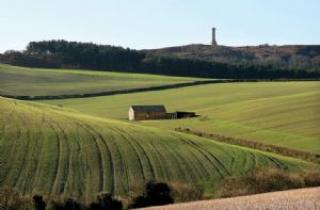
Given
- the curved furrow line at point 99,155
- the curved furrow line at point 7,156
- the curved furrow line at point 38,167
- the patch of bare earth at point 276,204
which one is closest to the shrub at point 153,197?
the curved furrow line at point 99,155

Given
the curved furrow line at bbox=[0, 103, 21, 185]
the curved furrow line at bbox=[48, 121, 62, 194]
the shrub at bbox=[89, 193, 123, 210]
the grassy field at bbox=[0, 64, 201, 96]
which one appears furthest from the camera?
the grassy field at bbox=[0, 64, 201, 96]

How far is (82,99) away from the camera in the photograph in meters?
117

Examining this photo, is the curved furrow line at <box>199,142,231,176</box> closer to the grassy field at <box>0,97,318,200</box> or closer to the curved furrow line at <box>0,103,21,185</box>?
the grassy field at <box>0,97,318,200</box>

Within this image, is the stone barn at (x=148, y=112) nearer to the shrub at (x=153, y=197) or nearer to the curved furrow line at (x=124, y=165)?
the curved furrow line at (x=124, y=165)

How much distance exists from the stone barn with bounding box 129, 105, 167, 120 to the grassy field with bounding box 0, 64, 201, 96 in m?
27.4

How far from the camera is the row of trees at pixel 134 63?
159m

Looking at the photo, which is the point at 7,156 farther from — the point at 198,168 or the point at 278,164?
the point at 278,164

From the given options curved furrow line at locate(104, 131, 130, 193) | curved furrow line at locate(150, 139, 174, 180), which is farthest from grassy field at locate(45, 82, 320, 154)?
curved furrow line at locate(104, 131, 130, 193)

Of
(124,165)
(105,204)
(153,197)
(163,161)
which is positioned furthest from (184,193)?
(163,161)

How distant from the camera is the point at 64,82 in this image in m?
141

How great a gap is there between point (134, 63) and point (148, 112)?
82189 mm

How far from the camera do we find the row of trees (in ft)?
521

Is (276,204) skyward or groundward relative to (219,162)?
skyward

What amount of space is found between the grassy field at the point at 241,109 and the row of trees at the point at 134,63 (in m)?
26.7
